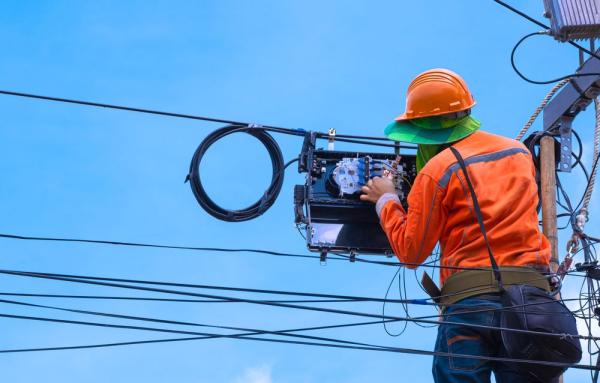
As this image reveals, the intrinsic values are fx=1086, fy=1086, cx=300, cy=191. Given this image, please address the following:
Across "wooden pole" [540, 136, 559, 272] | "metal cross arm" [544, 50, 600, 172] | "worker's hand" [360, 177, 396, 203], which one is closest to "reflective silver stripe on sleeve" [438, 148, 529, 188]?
"worker's hand" [360, 177, 396, 203]

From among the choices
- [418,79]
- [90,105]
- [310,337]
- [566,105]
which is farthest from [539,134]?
[90,105]

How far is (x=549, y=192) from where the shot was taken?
7.82m

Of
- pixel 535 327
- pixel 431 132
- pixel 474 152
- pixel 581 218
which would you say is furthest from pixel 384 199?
pixel 581 218

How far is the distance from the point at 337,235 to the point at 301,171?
1.81 feet

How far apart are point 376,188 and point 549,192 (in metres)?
1.41

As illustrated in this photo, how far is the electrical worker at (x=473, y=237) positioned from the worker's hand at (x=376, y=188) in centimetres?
38

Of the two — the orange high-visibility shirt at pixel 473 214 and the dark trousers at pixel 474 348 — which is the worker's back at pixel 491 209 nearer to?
the orange high-visibility shirt at pixel 473 214

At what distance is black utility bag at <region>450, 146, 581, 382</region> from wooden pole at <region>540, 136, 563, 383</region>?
1183 millimetres

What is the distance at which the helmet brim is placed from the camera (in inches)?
275

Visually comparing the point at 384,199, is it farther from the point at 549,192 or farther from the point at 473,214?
the point at 549,192

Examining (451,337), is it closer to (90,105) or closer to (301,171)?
(301,171)

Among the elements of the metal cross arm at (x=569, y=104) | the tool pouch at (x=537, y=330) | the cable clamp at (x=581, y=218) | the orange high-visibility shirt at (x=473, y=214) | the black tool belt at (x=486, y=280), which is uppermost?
the metal cross arm at (x=569, y=104)

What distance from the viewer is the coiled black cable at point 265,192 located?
7652mm

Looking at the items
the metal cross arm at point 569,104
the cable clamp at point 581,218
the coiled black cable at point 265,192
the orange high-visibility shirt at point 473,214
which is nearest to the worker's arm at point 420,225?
the orange high-visibility shirt at point 473,214
